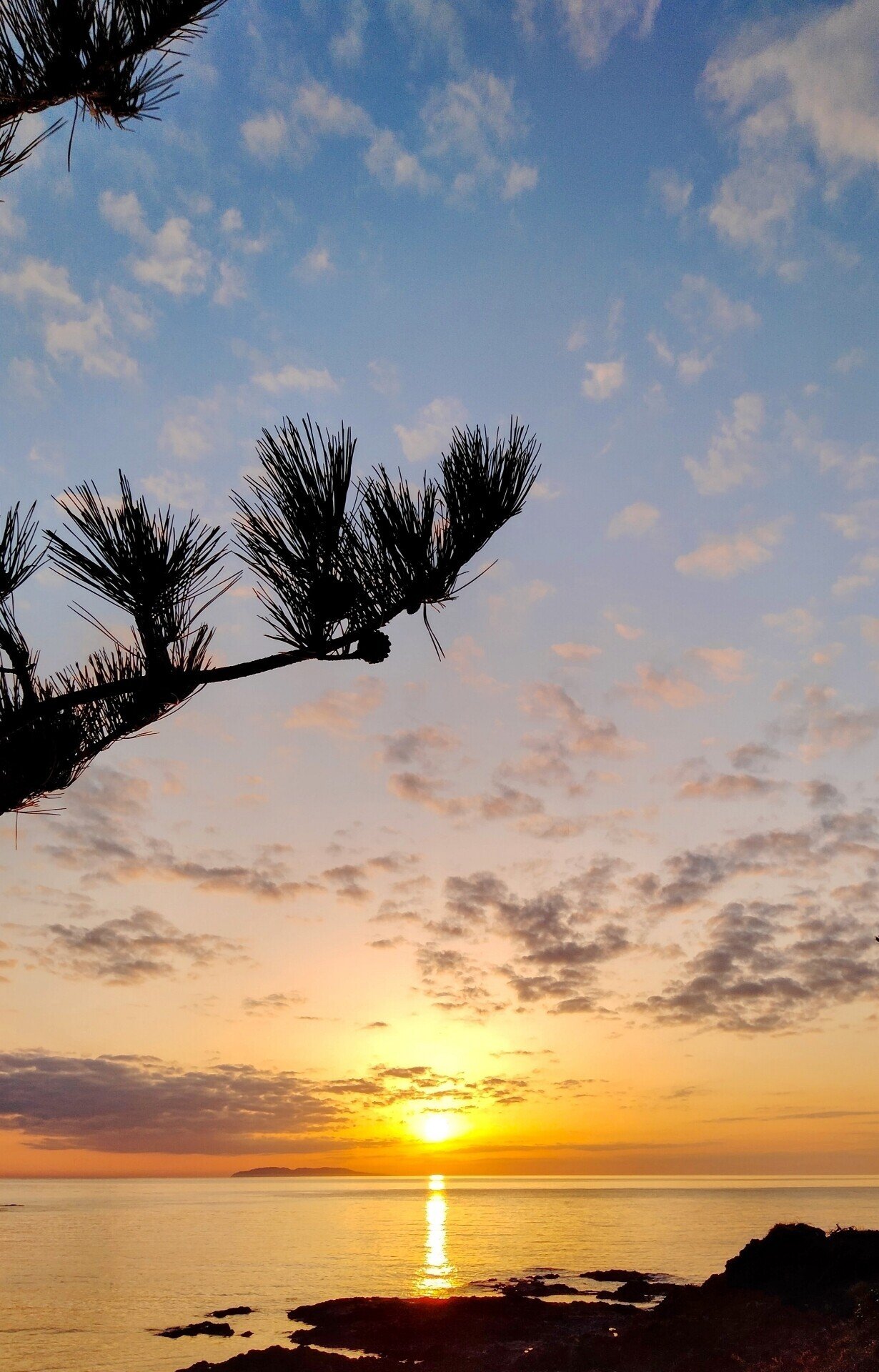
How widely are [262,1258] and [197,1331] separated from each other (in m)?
30.3

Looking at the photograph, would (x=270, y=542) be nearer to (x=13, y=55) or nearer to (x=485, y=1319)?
(x=13, y=55)

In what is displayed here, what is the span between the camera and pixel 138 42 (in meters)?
5.11

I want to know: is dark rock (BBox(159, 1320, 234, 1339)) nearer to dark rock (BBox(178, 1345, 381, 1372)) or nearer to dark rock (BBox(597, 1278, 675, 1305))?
dark rock (BBox(178, 1345, 381, 1372))

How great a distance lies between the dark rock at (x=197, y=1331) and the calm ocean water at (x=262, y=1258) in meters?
0.67

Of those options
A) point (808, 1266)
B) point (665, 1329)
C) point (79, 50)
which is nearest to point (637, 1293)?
A: point (808, 1266)

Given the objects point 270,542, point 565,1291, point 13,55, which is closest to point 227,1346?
point 565,1291

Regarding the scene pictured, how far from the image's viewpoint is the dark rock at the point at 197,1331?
3003 cm

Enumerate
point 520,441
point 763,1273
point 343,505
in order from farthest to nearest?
point 763,1273 < point 520,441 < point 343,505

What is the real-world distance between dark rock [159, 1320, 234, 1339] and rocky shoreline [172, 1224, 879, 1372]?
107 inches

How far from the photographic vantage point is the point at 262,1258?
188 feet

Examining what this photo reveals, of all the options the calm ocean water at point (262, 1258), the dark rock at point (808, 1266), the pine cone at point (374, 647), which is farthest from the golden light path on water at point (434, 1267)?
the pine cone at point (374, 647)

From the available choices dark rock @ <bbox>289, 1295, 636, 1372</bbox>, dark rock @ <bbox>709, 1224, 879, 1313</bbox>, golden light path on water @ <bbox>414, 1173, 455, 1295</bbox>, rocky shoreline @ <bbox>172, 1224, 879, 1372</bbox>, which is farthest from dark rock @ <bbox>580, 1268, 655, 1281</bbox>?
dark rock @ <bbox>709, 1224, 879, 1313</bbox>

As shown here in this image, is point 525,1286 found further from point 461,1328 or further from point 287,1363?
point 287,1363

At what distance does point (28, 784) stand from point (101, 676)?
3.03 feet
